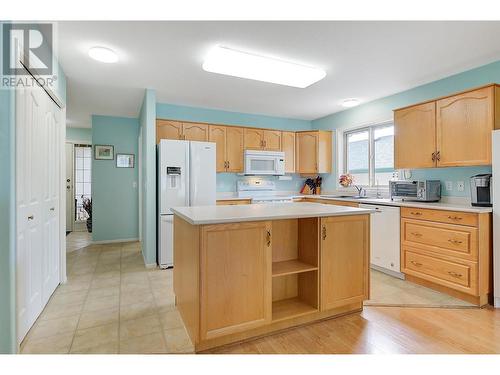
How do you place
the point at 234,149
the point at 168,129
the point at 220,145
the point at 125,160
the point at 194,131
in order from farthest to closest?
1. the point at 125,160
2. the point at 234,149
3. the point at 220,145
4. the point at 194,131
5. the point at 168,129

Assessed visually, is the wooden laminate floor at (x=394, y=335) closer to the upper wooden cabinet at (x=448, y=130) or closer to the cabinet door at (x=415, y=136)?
the upper wooden cabinet at (x=448, y=130)

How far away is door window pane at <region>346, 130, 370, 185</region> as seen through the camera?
181 inches

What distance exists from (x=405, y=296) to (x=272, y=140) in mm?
3268

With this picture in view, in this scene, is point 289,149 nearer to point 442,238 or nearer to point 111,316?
point 442,238

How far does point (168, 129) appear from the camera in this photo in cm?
424

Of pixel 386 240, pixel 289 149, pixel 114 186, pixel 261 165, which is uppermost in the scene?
pixel 289 149

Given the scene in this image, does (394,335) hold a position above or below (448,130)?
below

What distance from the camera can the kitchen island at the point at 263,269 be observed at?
1.78m

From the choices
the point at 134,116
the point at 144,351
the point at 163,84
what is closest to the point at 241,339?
the point at 144,351

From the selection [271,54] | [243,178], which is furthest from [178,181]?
[271,54]

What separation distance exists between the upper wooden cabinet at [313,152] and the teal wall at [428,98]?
0.28 meters

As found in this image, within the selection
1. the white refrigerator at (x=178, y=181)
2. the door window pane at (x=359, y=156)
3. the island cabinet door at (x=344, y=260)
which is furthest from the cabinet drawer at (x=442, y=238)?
the white refrigerator at (x=178, y=181)

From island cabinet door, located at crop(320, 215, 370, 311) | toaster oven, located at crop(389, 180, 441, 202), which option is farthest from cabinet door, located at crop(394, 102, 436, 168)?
island cabinet door, located at crop(320, 215, 370, 311)

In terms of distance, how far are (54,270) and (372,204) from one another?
3.79 metres
